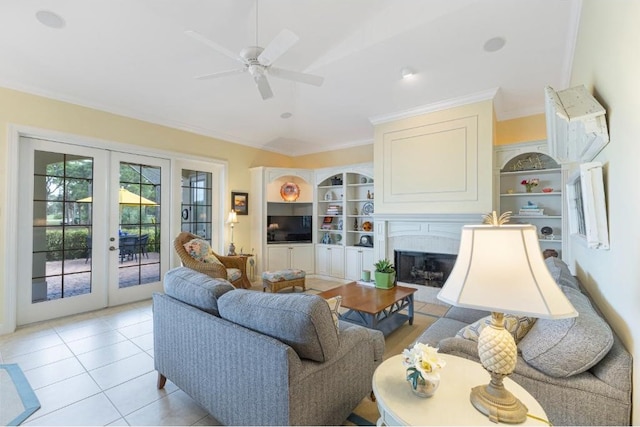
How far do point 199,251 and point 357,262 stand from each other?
109 inches

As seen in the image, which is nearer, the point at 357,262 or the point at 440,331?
the point at 440,331

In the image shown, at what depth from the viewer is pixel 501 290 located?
0.92 meters

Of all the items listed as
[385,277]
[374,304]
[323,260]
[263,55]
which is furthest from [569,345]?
[323,260]

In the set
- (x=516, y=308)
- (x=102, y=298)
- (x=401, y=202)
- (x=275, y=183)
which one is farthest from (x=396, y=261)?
(x=102, y=298)

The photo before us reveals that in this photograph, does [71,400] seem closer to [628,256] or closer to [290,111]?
[628,256]

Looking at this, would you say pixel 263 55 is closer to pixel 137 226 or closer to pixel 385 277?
pixel 385 277

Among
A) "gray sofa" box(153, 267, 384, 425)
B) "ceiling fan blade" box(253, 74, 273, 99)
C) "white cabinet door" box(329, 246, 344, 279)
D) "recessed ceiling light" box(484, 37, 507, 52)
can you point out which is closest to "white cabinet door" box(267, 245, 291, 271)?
"white cabinet door" box(329, 246, 344, 279)

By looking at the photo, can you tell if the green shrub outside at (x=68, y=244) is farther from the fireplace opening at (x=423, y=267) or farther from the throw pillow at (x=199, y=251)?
the fireplace opening at (x=423, y=267)

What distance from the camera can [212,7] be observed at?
285 centimetres

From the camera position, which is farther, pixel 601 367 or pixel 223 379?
pixel 223 379

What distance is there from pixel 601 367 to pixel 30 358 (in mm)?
4151

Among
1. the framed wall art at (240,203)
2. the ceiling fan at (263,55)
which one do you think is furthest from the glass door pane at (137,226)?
the ceiling fan at (263,55)

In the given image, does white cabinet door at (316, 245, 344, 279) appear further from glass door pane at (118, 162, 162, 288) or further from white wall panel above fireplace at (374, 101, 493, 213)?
glass door pane at (118, 162, 162, 288)

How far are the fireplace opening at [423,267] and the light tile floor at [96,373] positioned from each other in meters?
3.50
